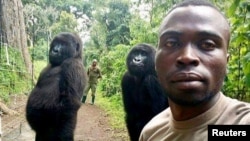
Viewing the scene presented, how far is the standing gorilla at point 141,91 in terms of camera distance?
3736mm

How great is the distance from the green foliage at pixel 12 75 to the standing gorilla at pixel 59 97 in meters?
4.10

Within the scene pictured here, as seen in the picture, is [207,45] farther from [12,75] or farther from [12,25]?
[12,75]

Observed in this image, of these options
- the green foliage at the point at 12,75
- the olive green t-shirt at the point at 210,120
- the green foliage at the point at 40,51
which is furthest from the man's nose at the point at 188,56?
the green foliage at the point at 40,51

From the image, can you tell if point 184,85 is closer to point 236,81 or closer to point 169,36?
→ point 169,36

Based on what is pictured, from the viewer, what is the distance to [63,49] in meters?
3.83

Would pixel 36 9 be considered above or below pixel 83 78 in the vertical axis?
above

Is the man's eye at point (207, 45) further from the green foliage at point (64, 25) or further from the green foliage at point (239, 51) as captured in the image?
the green foliage at point (64, 25)

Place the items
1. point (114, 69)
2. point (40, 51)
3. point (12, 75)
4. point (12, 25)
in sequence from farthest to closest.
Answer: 1. point (40, 51)
2. point (114, 69)
3. point (12, 75)
4. point (12, 25)

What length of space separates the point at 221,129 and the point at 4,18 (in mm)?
7450

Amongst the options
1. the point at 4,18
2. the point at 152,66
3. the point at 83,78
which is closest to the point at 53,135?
the point at 83,78

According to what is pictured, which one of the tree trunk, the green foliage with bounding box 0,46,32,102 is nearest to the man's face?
the green foliage with bounding box 0,46,32,102

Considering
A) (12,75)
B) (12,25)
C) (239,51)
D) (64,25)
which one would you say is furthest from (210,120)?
(64,25)

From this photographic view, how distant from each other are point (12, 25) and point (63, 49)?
4238 mm

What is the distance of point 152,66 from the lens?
395cm
